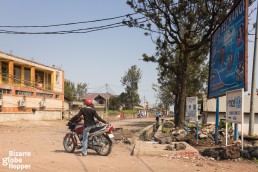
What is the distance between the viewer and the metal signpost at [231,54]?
9711 mm

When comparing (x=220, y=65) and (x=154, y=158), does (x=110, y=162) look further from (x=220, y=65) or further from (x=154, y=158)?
(x=220, y=65)

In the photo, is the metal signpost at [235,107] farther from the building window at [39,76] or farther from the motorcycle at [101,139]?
the building window at [39,76]

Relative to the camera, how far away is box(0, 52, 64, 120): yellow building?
3753 cm

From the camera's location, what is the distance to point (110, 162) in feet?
28.7

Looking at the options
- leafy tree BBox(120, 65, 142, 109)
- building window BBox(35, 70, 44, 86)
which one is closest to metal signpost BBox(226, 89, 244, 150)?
building window BBox(35, 70, 44, 86)

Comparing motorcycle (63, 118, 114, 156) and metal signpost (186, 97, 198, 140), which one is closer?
motorcycle (63, 118, 114, 156)

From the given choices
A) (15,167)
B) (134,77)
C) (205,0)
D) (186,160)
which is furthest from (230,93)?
(134,77)

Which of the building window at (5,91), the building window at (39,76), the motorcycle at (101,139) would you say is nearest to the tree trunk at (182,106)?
the motorcycle at (101,139)

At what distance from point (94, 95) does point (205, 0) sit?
76.9 meters

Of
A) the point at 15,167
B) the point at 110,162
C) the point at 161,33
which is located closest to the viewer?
the point at 15,167

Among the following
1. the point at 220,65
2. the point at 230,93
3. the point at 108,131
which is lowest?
the point at 108,131

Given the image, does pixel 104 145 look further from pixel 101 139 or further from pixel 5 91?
pixel 5 91

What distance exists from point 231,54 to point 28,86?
117ft

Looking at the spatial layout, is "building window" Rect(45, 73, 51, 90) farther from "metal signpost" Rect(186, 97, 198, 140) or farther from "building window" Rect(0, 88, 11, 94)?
"metal signpost" Rect(186, 97, 198, 140)
